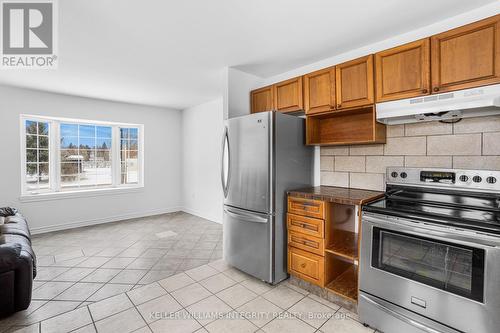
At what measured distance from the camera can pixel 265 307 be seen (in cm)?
A: 214

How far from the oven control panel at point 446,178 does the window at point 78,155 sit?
500 centimetres

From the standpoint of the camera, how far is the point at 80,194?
179 inches

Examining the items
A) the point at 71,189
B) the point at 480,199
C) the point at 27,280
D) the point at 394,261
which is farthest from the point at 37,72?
the point at 480,199

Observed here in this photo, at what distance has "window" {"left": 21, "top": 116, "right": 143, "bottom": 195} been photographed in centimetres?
421

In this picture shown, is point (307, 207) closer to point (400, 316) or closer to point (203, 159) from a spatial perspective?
point (400, 316)

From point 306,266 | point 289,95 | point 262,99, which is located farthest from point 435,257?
point 262,99

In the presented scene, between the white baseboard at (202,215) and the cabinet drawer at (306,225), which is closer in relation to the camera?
the cabinet drawer at (306,225)

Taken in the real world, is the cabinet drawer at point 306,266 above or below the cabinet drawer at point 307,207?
below

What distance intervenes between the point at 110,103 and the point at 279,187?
4175 mm

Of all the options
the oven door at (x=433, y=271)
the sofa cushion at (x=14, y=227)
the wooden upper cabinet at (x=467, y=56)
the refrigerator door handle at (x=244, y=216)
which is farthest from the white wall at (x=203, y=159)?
the wooden upper cabinet at (x=467, y=56)

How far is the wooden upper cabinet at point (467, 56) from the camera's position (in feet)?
5.44

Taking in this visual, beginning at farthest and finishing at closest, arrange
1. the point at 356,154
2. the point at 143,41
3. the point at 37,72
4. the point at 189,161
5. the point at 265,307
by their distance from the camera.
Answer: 1. the point at 189,161
2. the point at 37,72
3. the point at 356,154
4. the point at 143,41
5. the point at 265,307

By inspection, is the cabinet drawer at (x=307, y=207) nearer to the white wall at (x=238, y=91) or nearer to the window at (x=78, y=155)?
the white wall at (x=238, y=91)

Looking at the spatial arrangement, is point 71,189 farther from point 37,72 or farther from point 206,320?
point 206,320
